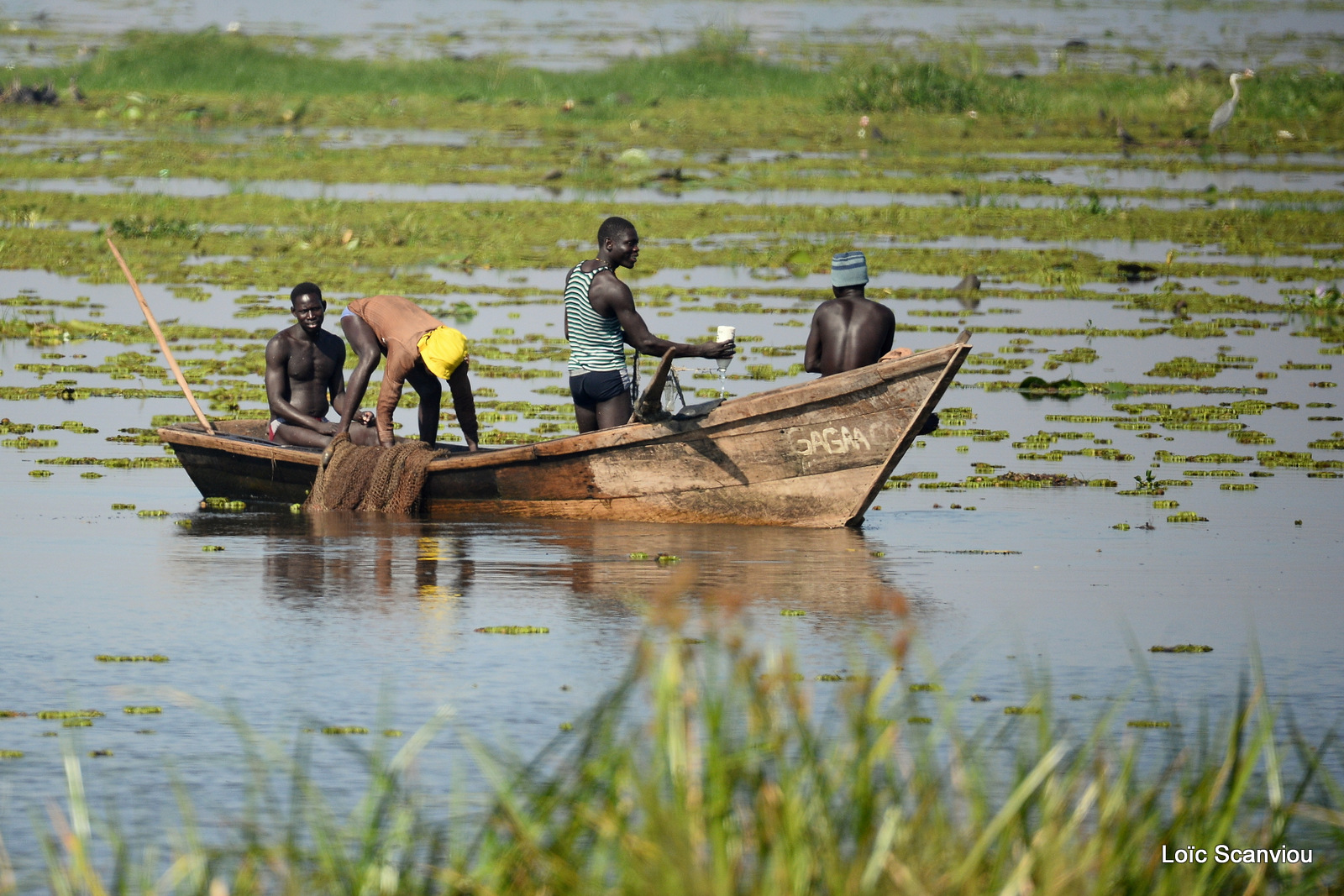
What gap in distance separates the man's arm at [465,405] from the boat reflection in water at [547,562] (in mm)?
787

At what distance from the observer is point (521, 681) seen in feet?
26.1

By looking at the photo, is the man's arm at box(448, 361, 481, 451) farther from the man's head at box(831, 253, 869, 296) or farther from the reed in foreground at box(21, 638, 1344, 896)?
the reed in foreground at box(21, 638, 1344, 896)

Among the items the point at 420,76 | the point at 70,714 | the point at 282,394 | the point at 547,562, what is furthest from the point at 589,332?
the point at 420,76

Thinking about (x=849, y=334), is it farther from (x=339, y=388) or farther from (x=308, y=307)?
(x=339, y=388)

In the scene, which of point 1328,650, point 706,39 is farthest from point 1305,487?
point 706,39

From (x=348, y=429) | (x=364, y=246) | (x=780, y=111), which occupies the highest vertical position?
(x=780, y=111)

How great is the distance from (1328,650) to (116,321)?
13.6 m

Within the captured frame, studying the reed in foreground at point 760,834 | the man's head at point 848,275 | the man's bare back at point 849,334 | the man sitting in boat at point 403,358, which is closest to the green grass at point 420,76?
the man sitting in boat at point 403,358

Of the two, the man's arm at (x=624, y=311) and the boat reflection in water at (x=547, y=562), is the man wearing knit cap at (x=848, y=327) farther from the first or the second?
the boat reflection in water at (x=547, y=562)

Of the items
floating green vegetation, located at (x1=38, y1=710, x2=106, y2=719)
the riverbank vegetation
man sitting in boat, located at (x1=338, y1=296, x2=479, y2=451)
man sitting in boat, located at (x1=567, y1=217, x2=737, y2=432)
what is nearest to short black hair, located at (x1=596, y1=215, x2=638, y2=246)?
man sitting in boat, located at (x1=567, y1=217, x2=737, y2=432)

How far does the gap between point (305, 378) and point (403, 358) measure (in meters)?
1.00

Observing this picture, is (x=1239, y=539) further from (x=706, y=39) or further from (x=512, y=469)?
(x=706, y=39)

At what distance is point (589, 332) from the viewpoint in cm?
1199

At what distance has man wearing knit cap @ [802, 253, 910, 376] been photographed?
11672mm
